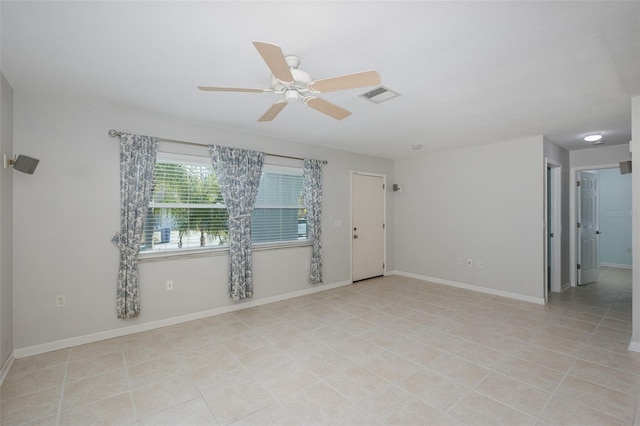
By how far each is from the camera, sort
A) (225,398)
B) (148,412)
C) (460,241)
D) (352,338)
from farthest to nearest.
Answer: (460,241) < (352,338) < (225,398) < (148,412)

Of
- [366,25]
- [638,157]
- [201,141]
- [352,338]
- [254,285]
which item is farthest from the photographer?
[254,285]

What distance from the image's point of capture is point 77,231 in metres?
2.99

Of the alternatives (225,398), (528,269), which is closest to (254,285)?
(225,398)

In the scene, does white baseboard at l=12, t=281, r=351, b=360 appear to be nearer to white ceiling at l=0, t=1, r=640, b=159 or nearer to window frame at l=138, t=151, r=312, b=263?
window frame at l=138, t=151, r=312, b=263

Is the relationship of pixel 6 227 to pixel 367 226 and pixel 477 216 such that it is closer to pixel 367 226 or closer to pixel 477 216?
pixel 367 226

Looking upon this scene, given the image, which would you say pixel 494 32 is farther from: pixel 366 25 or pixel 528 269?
pixel 528 269

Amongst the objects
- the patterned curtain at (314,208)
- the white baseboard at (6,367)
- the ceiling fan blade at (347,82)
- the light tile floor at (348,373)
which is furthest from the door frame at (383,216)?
the white baseboard at (6,367)

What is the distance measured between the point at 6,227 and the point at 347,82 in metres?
3.18

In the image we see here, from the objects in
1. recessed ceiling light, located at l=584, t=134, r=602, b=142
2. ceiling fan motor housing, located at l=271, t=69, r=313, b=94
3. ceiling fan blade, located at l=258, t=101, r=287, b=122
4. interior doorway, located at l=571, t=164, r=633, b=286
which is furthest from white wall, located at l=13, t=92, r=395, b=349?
interior doorway, located at l=571, t=164, r=633, b=286

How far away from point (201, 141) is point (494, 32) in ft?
10.8

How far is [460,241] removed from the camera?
17.1ft

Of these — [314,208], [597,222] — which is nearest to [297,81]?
[314,208]

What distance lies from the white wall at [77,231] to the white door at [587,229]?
6.44m

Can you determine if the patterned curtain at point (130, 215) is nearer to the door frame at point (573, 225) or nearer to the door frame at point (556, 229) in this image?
the door frame at point (556, 229)
